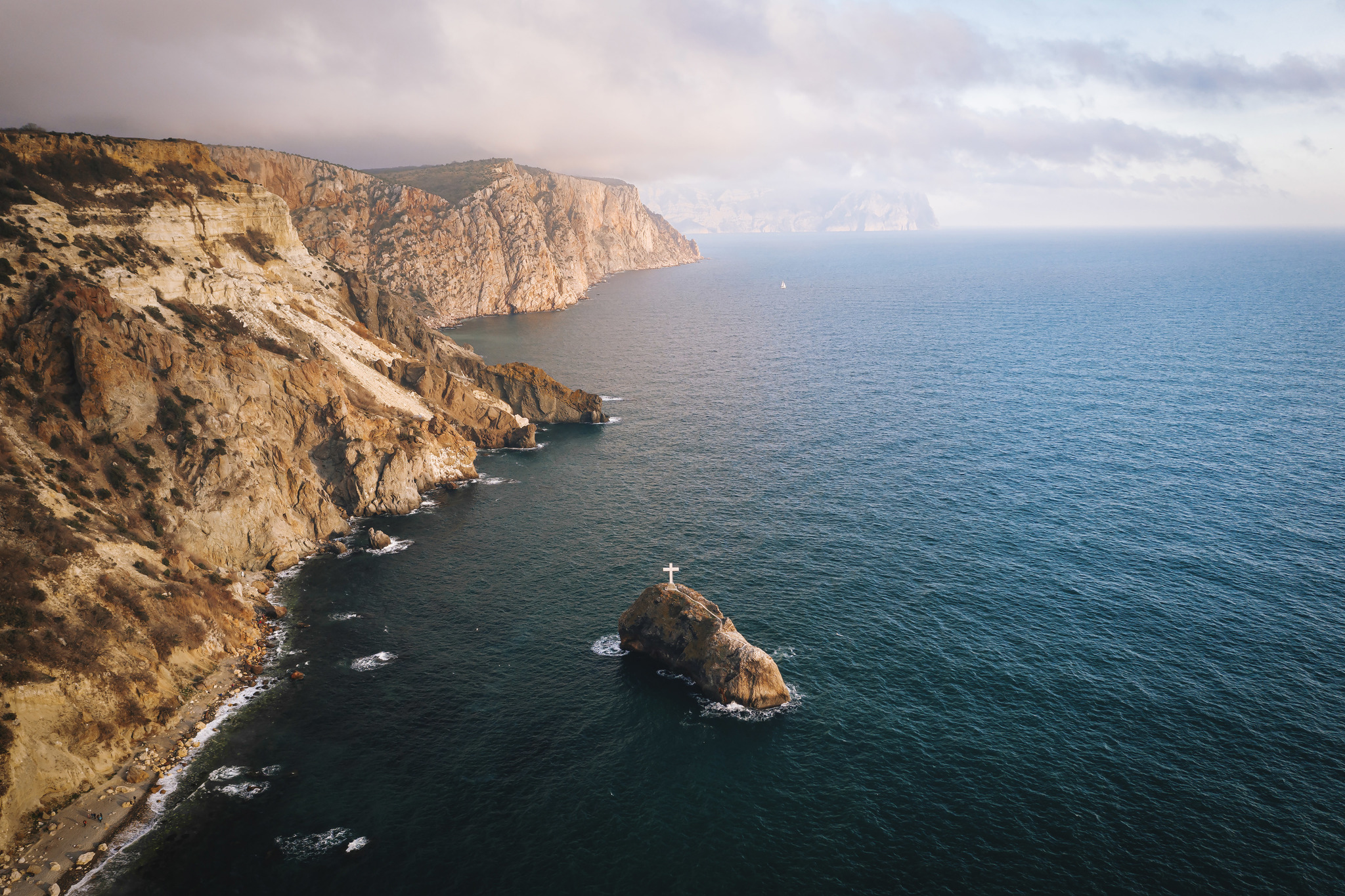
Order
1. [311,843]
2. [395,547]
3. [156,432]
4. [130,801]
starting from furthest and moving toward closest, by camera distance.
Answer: [395,547]
[156,432]
[130,801]
[311,843]

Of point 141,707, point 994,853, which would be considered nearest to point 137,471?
point 141,707

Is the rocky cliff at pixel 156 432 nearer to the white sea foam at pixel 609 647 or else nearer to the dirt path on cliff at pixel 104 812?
the dirt path on cliff at pixel 104 812

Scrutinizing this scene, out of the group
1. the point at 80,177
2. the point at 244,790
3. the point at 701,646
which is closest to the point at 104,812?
the point at 244,790

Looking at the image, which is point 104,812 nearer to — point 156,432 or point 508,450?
point 156,432

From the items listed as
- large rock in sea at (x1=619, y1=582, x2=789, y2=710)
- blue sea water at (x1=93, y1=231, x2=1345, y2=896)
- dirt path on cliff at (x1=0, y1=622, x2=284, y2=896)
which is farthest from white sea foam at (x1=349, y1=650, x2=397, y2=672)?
large rock in sea at (x1=619, y1=582, x2=789, y2=710)

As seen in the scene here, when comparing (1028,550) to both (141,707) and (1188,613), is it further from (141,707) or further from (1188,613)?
(141,707)

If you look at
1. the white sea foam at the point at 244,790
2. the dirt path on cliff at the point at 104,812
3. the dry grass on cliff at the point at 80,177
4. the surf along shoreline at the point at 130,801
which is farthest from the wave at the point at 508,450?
the white sea foam at the point at 244,790
